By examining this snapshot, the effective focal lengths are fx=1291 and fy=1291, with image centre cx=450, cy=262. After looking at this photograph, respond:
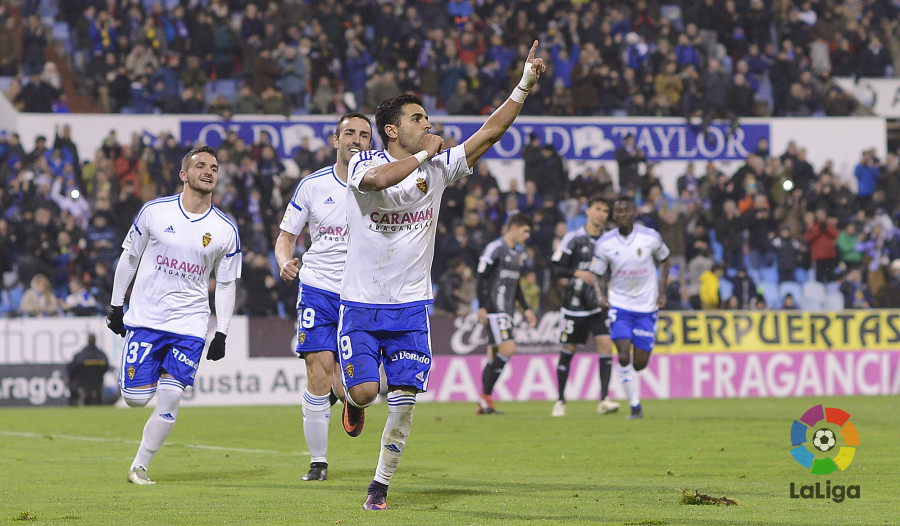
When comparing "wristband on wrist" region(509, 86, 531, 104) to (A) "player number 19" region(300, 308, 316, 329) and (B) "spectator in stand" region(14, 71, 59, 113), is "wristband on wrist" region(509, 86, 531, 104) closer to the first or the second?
(A) "player number 19" region(300, 308, 316, 329)

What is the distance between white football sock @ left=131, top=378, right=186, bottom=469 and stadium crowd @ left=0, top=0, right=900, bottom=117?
1829cm

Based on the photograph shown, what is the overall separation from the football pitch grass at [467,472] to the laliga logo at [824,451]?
13cm

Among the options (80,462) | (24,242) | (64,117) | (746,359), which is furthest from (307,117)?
(80,462)

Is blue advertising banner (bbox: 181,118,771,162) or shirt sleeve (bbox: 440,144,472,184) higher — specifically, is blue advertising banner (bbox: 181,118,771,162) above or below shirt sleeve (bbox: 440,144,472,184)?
above

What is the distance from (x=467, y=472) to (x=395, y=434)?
279 cm

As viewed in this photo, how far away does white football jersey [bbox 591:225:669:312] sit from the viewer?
17.5m

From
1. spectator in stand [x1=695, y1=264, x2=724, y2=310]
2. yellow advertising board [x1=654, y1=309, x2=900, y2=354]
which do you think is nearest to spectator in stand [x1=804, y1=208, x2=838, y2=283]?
spectator in stand [x1=695, y1=264, x2=724, y2=310]

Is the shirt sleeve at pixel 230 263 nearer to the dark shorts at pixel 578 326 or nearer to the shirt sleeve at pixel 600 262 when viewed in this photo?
the shirt sleeve at pixel 600 262

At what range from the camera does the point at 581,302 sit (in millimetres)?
18703

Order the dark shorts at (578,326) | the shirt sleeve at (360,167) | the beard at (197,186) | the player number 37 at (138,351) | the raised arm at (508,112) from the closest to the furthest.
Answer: the raised arm at (508,112) < the shirt sleeve at (360,167) < the player number 37 at (138,351) < the beard at (197,186) < the dark shorts at (578,326)

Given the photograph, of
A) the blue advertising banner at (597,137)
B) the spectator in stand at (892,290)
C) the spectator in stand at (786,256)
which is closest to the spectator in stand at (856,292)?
the spectator in stand at (892,290)

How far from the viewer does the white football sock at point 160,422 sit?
1019 cm

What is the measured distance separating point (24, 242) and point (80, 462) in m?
13.1

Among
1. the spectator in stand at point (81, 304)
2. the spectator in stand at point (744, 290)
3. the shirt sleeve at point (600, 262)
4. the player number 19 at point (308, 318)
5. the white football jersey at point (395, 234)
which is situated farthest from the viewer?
the spectator in stand at point (744, 290)
